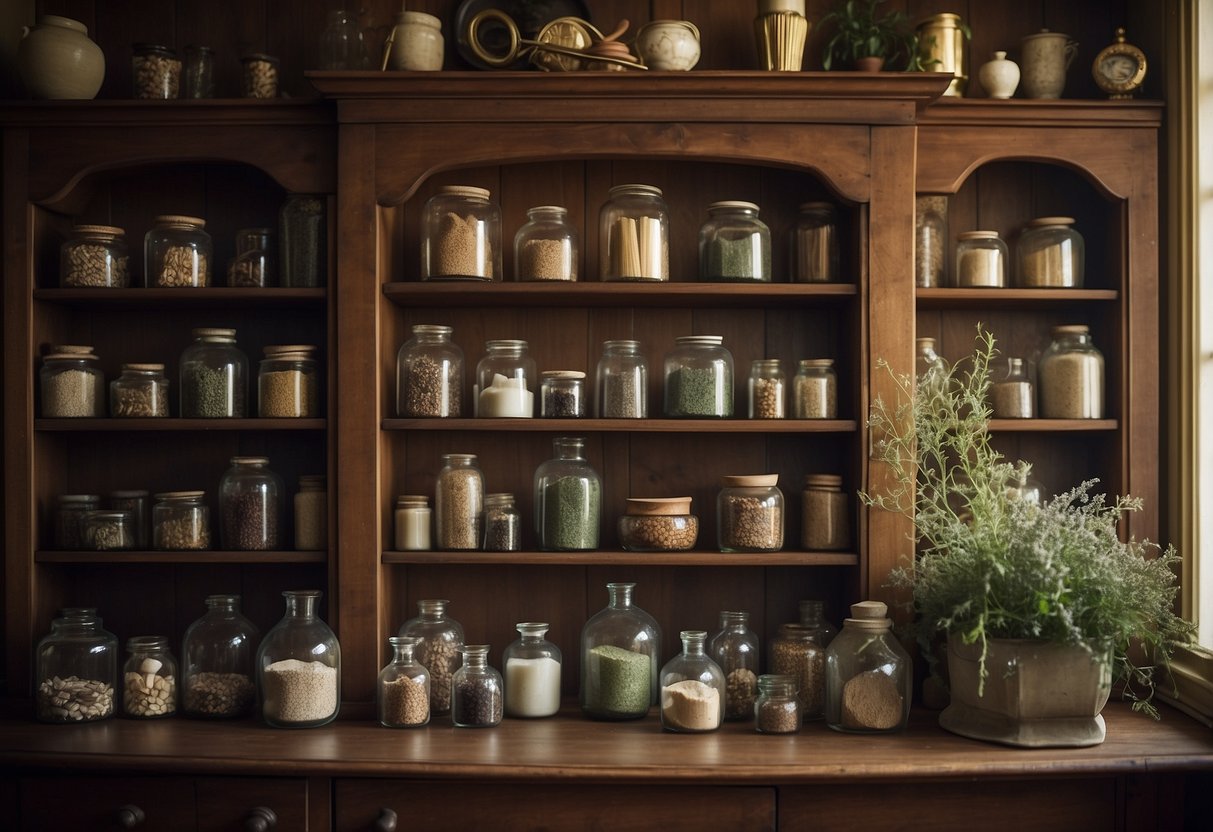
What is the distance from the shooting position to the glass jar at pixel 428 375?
2.74 metres

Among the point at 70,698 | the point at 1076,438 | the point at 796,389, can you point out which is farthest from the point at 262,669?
the point at 1076,438

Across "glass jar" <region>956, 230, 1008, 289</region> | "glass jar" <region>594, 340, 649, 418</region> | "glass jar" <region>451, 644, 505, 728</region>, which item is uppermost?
"glass jar" <region>956, 230, 1008, 289</region>

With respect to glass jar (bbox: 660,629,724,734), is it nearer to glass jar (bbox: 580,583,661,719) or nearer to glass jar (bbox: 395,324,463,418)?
glass jar (bbox: 580,583,661,719)

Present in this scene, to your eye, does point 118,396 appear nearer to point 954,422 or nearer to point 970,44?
point 954,422

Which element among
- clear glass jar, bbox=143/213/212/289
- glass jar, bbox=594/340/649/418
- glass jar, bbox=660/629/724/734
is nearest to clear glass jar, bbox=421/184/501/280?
glass jar, bbox=594/340/649/418

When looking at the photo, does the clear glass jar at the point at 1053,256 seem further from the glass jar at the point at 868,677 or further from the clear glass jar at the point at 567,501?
the clear glass jar at the point at 567,501

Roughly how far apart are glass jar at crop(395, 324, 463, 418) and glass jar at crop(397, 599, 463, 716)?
1.62 feet

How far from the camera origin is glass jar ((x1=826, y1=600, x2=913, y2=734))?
97.5 inches

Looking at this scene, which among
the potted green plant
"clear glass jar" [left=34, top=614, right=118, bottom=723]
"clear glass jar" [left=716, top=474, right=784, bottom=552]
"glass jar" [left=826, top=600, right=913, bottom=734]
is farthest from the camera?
"clear glass jar" [left=716, top=474, right=784, bottom=552]

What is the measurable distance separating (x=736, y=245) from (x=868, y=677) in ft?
3.64

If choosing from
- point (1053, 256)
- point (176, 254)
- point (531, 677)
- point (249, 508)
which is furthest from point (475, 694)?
point (1053, 256)

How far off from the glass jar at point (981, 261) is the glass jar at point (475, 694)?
156cm

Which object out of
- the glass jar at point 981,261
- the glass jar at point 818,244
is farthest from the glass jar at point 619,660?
the glass jar at point 981,261

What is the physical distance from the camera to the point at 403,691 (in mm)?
2523
